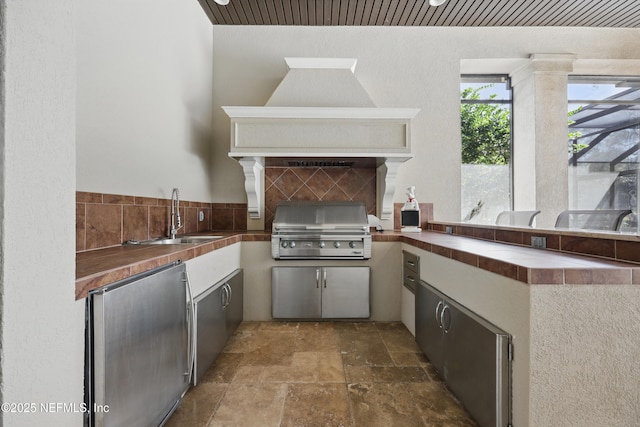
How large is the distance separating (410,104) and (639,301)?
2.77 metres

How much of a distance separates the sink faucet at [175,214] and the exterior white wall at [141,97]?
0.25ft

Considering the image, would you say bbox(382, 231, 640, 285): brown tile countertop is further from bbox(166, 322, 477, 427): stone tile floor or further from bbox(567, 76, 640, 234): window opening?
bbox(567, 76, 640, 234): window opening

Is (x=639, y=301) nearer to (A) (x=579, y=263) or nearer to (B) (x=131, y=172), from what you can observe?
(A) (x=579, y=263)

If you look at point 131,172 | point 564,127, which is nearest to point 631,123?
point 564,127

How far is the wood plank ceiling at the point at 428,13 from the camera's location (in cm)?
290

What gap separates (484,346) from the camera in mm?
1176

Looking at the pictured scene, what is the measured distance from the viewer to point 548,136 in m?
3.30

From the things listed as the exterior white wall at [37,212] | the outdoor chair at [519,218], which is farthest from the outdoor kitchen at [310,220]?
the outdoor chair at [519,218]

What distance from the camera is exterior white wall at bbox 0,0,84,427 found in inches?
22.4

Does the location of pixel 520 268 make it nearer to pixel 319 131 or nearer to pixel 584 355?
pixel 584 355

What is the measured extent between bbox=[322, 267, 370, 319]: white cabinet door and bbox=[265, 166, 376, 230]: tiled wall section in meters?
0.92

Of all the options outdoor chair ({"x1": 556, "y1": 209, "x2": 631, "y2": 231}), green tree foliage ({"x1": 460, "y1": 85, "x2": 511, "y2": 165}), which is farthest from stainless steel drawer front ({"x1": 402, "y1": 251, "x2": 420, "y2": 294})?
green tree foliage ({"x1": 460, "y1": 85, "x2": 511, "y2": 165})

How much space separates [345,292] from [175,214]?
1.58m

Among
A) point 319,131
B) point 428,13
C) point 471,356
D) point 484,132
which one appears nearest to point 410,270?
point 471,356
